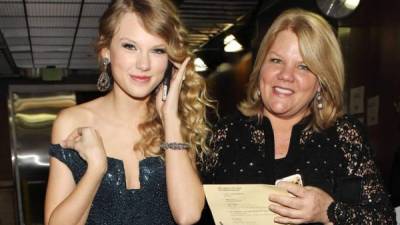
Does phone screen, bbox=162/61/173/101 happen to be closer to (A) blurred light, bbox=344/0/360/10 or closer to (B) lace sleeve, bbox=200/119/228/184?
(B) lace sleeve, bbox=200/119/228/184

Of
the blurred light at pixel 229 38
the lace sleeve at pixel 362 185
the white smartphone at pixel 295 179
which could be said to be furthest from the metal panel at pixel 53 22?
the white smartphone at pixel 295 179

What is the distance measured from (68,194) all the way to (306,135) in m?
0.91

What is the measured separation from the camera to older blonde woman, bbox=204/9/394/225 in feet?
6.23

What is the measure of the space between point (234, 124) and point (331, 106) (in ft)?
1.26

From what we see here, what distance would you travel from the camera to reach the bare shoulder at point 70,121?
6.17 ft

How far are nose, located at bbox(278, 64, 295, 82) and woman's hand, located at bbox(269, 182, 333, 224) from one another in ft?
1.27

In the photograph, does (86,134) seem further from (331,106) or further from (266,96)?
(331,106)

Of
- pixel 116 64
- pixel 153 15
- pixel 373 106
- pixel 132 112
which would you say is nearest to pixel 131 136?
pixel 132 112

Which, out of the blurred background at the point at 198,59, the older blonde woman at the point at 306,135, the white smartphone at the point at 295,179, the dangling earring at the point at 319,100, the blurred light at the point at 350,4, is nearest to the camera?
the white smartphone at the point at 295,179

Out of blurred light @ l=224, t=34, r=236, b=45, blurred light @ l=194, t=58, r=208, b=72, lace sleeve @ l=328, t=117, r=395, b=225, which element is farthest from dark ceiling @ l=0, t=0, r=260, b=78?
lace sleeve @ l=328, t=117, r=395, b=225

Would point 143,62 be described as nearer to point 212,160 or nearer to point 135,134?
point 135,134

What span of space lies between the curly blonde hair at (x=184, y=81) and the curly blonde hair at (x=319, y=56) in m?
0.24

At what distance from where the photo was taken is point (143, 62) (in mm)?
1811

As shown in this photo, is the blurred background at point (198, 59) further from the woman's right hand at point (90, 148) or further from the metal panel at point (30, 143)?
the woman's right hand at point (90, 148)
